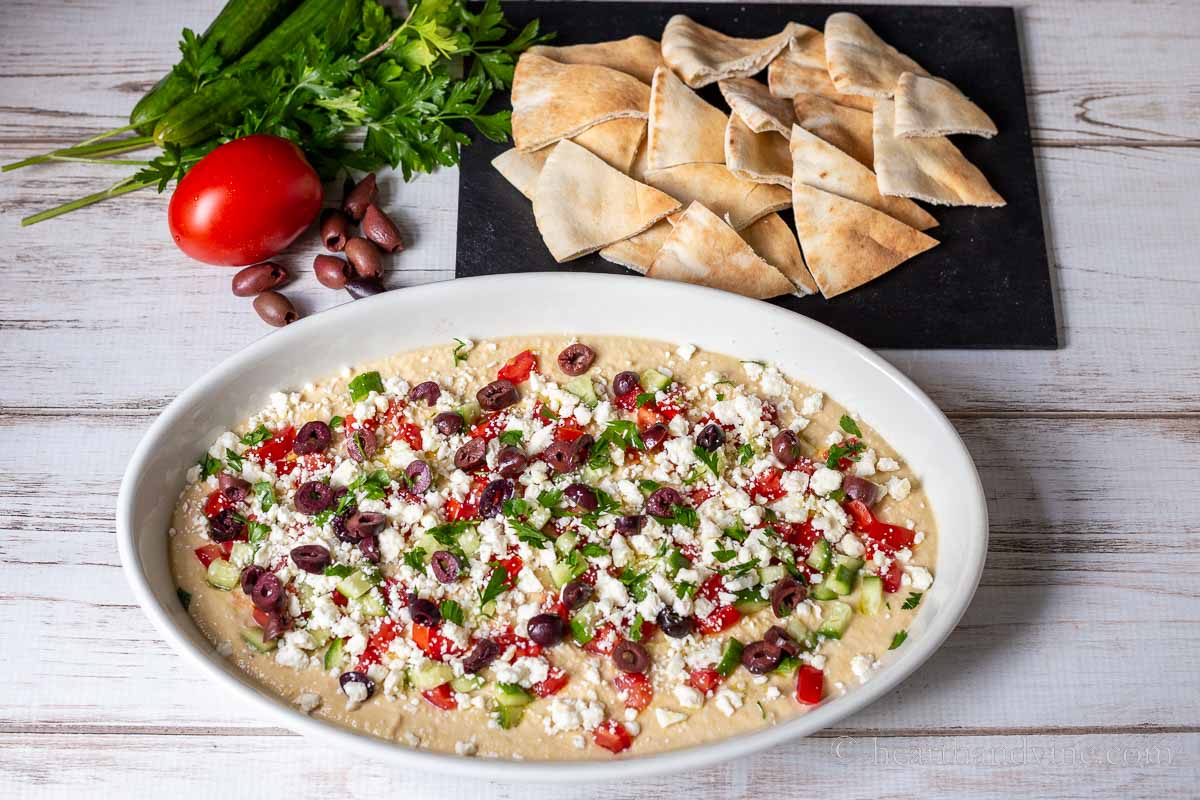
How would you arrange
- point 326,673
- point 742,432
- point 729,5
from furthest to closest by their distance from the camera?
point 729,5, point 742,432, point 326,673

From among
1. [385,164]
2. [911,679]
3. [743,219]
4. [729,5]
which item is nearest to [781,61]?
[729,5]

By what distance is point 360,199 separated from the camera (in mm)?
3199

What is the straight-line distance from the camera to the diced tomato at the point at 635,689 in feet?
8.25

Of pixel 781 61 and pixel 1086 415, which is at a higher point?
pixel 781 61

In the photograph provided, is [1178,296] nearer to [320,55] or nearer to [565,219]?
[565,219]

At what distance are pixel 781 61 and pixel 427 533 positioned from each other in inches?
74.1

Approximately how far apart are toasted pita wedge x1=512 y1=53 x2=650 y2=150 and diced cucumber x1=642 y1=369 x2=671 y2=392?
83 centimetres

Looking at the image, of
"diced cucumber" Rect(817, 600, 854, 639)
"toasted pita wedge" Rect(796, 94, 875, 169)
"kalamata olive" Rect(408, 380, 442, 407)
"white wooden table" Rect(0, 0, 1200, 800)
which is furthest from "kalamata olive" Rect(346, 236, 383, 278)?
"diced cucumber" Rect(817, 600, 854, 639)

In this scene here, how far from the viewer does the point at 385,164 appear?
3328 mm

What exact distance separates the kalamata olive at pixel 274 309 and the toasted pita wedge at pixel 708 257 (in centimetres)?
106

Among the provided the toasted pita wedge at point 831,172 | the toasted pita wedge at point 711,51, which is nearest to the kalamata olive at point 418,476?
the toasted pita wedge at point 831,172

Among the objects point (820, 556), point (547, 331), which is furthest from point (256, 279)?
point (820, 556)

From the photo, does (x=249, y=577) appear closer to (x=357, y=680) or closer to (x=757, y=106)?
(x=357, y=680)

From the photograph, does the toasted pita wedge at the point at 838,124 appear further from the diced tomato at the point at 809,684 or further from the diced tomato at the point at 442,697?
the diced tomato at the point at 442,697
